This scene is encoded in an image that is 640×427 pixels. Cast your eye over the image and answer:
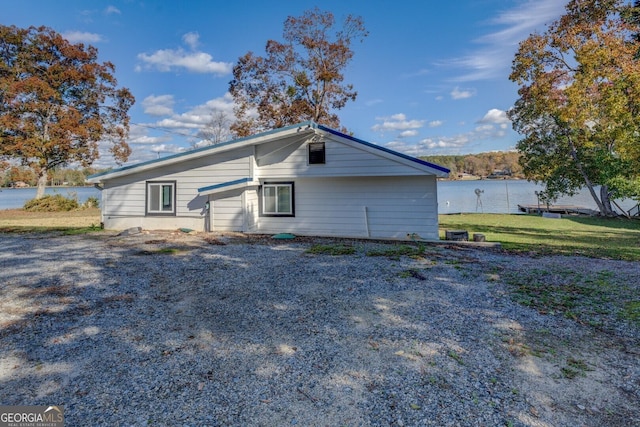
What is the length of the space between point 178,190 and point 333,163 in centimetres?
587

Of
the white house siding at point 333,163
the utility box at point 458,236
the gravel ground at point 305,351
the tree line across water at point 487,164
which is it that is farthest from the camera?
the tree line across water at point 487,164

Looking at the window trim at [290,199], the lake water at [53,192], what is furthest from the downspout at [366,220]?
the lake water at [53,192]

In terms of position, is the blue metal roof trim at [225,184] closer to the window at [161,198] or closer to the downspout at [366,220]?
the window at [161,198]

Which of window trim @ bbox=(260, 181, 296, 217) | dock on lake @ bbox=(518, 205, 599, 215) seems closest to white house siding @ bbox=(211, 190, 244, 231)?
window trim @ bbox=(260, 181, 296, 217)

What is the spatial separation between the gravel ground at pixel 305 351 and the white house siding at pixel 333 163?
4.38 metres

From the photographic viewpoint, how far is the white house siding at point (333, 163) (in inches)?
381

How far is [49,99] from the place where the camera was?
22.1 meters

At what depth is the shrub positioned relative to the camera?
20828 mm

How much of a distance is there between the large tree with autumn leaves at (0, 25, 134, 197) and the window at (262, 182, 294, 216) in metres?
19.1

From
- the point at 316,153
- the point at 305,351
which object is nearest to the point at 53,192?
the point at 316,153

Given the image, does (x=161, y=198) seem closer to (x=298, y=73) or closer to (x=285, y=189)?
(x=285, y=189)

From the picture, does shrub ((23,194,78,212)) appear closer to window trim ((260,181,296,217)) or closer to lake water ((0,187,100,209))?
lake water ((0,187,100,209))

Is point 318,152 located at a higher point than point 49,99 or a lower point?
lower

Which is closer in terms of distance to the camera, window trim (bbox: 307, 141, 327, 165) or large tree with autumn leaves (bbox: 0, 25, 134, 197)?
window trim (bbox: 307, 141, 327, 165)
